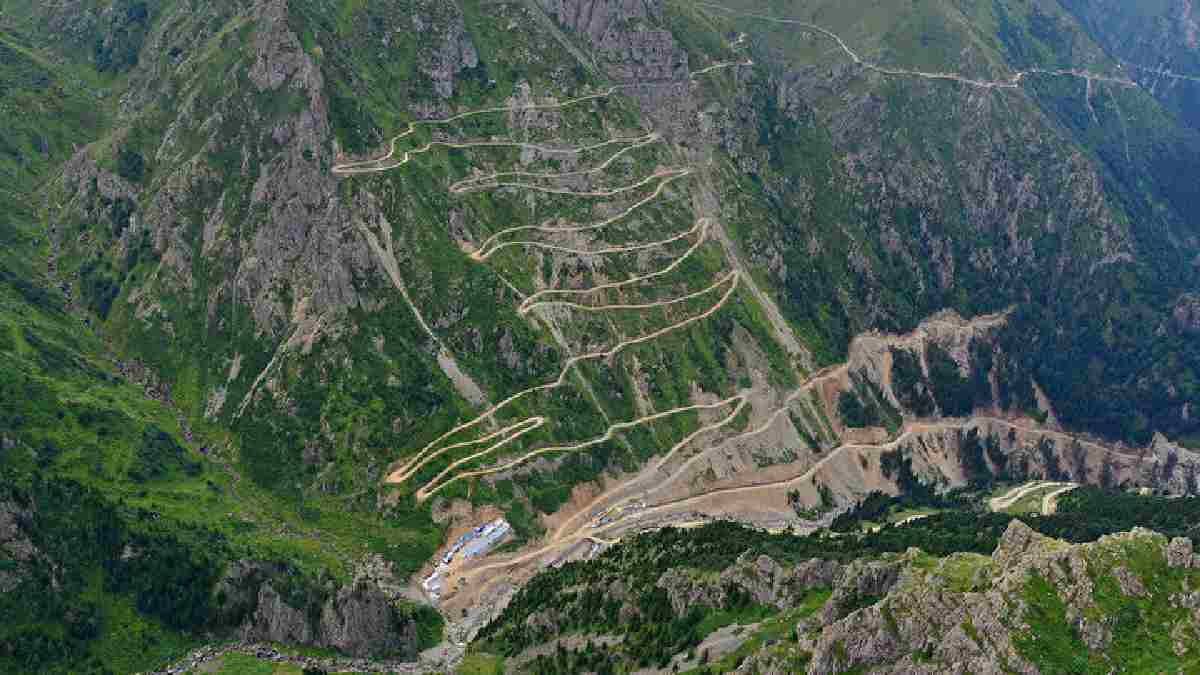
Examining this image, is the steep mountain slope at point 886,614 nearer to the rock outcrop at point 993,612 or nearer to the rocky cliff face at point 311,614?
the rock outcrop at point 993,612

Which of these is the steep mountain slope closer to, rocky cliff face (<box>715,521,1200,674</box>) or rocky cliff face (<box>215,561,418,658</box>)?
rocky cliff face (<box>715,521,1200,674</box>)

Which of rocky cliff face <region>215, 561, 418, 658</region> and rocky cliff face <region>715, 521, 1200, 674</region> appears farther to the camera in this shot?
rocky cliff face <region>215, 561, 418, 658</region>

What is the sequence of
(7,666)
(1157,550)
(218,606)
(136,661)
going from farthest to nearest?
(218,606), (136,661), (7,666), (1157,550)

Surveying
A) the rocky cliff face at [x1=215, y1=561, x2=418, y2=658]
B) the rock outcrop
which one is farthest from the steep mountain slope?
the rocky cliff face at [x1=215, y1=561, x2=418, y2=658]

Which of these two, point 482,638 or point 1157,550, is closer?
point 1157,550

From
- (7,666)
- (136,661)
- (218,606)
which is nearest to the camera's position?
(7,666)

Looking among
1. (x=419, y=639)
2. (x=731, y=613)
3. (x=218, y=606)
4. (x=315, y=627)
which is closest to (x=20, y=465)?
(x=218, y=606)

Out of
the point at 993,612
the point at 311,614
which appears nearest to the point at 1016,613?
the point at 993,612

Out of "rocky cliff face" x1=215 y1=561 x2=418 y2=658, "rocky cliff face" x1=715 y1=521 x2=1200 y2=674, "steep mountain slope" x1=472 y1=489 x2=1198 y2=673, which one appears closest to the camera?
"rocky cliff face" x1=715 y1=521 x2=1200 y2=674

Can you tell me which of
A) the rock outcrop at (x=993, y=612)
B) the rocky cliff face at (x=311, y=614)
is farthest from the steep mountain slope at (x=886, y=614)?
the rocky cliff face at (x=311, y=614)

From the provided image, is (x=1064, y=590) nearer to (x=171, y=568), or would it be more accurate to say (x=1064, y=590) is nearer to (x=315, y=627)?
(x=315, y=627)

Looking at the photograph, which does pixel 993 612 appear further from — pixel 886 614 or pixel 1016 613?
pixel 886 614
